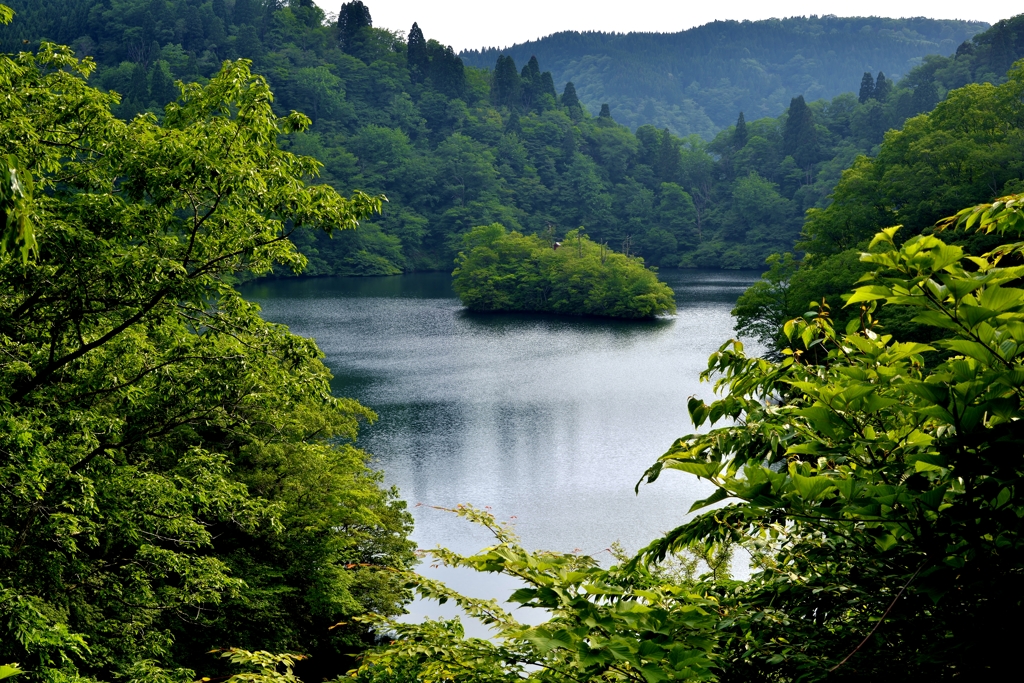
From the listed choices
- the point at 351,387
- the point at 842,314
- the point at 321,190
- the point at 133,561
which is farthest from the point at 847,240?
the point at 133,561

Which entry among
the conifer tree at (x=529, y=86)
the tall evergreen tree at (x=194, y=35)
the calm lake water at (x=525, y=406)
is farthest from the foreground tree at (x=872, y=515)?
the tall evergreen tree at (x=194, y=35)

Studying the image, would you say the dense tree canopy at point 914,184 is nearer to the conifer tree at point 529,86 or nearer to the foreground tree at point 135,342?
the foreground tree at point 135,342

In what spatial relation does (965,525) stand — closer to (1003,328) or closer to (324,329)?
(1003,328)

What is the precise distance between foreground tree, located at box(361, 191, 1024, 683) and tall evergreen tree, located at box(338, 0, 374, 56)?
356 feet

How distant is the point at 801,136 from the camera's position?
83188 millimetres

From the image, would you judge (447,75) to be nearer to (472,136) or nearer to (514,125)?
(472,136)

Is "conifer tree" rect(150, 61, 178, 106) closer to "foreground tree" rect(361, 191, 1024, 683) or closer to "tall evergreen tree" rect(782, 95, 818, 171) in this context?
"tall evergreen tree" rect(782, 95, 818, 171)

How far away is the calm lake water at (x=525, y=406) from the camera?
17.8 meters

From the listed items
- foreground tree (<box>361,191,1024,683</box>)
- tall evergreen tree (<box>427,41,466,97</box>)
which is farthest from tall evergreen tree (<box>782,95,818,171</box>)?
foreground tree (<box>361,191,1024,683</box>)

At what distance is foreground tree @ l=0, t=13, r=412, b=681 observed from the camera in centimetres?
672

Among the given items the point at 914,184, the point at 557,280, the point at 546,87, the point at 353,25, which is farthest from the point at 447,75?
the point at 914,184

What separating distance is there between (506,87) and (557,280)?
57318 millimetres

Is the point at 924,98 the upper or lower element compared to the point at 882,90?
lower

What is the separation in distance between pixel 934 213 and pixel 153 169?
2344 centimetres
